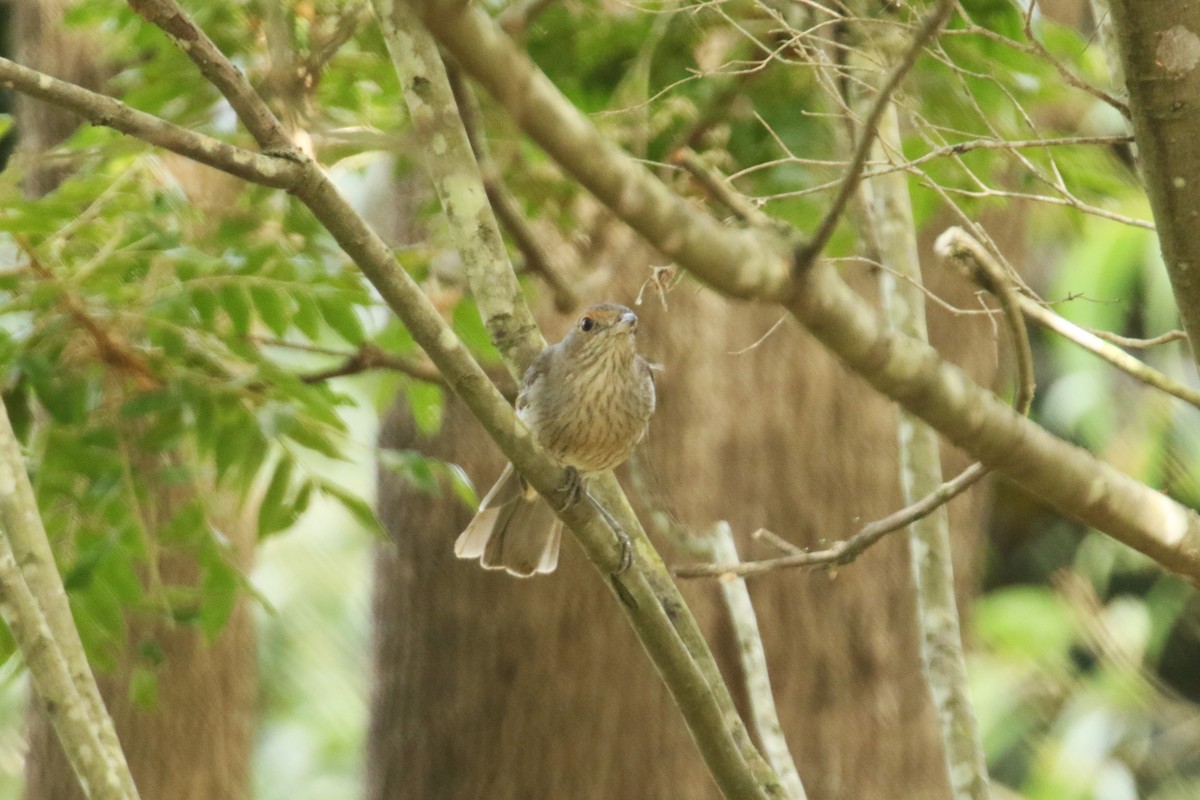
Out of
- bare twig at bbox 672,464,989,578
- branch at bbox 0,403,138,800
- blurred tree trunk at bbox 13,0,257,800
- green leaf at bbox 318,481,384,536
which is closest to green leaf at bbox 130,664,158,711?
green leaf at bbox 318,481,384,536

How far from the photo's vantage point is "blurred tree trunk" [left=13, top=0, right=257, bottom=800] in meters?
4.25

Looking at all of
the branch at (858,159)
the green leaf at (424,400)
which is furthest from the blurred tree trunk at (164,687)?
the branch at (858,159)

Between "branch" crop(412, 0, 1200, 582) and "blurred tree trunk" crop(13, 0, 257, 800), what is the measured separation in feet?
9.82

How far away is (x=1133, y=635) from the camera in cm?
767

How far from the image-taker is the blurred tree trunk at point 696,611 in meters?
4.45

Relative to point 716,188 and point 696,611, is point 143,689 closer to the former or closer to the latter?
point 696,611

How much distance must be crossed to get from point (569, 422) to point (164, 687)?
1818 millimetres

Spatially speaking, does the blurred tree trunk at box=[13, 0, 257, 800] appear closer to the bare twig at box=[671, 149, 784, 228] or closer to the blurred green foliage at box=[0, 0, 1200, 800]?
the blurred green foliage at box=[0, 0, 1200, 800]

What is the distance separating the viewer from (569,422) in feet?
11.5

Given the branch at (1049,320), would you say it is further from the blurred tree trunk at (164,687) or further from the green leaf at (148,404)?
the blurred tree trunk at (164,687)

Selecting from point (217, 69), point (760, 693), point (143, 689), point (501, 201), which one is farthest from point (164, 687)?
point (217, 69)

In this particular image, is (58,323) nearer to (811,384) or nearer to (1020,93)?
(1020,93)

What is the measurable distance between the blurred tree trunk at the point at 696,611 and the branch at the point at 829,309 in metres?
2.57

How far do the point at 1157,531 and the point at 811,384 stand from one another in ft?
9.55
